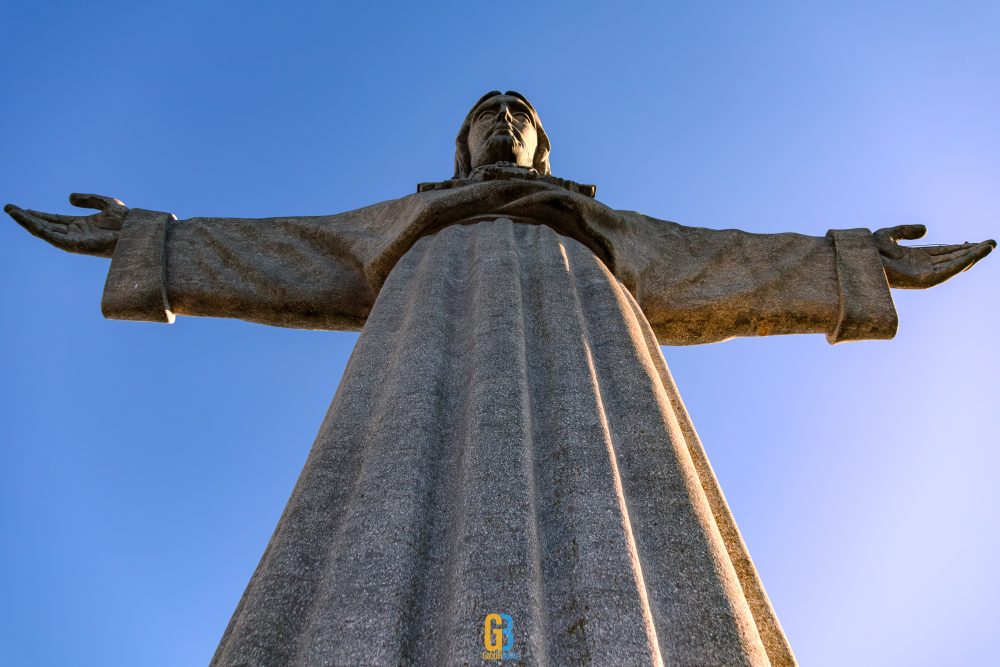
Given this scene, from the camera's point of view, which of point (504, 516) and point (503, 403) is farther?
point (503, 403)

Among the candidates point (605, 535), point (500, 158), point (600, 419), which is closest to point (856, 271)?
point (500, 158)

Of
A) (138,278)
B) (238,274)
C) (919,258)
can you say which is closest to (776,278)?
(919,258)

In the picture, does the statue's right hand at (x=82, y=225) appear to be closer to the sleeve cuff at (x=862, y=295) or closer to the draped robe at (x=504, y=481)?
the draped robe at (x=504, y=481)

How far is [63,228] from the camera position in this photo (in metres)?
5.63

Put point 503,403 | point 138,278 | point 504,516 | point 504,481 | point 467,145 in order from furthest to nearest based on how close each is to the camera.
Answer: point 467,145 < point 138,278 < point 503,403 < point 504,481 < point 504,516

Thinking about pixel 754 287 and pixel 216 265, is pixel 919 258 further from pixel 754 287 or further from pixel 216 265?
pixel 216 265

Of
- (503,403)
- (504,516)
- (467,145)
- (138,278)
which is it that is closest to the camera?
(504,516)

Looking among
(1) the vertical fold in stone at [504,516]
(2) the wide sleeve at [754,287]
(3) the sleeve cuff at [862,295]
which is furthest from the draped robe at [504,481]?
(3) the sleeve cuff at [862,295]

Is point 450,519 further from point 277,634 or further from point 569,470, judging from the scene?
point 277,634

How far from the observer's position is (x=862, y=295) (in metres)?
5.57

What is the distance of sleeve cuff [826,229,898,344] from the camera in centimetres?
548

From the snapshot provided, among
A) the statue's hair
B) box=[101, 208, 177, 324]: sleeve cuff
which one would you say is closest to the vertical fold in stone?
box=[101, 208, 177, 324]: sleeve cuff

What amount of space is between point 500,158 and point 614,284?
110 inches

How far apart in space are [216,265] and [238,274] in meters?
0.17
